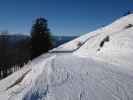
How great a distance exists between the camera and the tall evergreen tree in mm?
27509

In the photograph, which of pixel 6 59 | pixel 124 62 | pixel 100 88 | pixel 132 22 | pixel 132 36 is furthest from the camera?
pixel 6 59

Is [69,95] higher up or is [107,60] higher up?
[107,60]

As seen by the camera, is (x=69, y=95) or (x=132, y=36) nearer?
(x=69, y=95)

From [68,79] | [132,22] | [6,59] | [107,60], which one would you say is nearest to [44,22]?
[6,59]

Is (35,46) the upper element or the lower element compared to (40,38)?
lower

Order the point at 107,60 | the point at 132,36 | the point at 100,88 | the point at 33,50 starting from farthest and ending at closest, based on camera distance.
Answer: the point at 33,50
the point at 132,36
the point at 107,60
the point at 100,88

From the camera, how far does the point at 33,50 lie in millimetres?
27797

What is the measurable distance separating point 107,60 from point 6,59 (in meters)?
29.0

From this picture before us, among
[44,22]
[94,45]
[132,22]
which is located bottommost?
[94,45]

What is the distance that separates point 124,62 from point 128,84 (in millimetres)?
2432

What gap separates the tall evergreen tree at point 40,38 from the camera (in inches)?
1083

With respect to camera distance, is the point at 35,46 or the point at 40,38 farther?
the point at 40,38

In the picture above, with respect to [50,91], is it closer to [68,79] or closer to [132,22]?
[68,79]

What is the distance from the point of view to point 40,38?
28.2 metres
